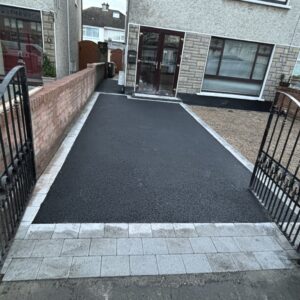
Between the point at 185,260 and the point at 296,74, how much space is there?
10.7 m

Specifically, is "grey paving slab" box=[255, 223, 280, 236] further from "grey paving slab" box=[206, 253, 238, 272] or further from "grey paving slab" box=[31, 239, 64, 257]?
"grey paving slab" box=[31, 239, 64, 257]

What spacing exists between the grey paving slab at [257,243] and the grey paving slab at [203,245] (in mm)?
307

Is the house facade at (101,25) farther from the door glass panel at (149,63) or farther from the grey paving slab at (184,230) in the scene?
the grey paving slab at (184,230)

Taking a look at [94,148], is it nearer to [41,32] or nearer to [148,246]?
[148,246]

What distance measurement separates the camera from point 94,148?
179 inches

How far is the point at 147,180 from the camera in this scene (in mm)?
3623

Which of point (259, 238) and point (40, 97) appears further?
point (40, 97)

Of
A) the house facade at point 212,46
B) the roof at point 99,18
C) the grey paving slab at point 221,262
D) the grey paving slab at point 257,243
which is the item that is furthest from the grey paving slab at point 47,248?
the roof at point 99,18

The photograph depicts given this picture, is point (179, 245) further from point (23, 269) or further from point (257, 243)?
point (23, 269)

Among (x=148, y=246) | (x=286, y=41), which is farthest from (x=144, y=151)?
(x=286, y=41)

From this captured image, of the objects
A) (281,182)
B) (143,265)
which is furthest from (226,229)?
(143,265)

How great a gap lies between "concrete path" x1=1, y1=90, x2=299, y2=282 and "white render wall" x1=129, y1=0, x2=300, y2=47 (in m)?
7.90

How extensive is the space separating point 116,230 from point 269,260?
1.55 meters

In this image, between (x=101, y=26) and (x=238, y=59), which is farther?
(x=101, y=26)
